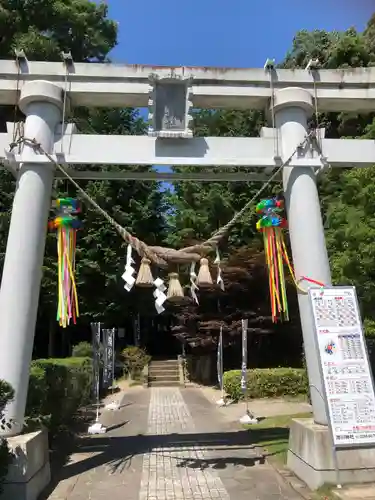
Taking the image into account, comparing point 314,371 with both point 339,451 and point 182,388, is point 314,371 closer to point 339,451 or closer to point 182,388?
point 339,451

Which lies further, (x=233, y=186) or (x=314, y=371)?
(x=233, y=186)

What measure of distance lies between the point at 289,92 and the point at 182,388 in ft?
48.9

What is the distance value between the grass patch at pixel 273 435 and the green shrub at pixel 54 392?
12.0 feet

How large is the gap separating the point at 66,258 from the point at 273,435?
538 centimetres

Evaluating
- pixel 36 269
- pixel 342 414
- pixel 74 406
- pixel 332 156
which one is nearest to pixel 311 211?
pixel 332 156

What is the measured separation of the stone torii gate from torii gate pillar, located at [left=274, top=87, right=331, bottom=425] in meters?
0.01

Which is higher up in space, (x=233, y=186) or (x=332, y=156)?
(x=233, y=186)

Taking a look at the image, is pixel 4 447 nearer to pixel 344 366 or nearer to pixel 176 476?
pixel 176 476

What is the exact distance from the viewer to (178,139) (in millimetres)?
6605

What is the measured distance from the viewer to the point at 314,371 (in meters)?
6.13

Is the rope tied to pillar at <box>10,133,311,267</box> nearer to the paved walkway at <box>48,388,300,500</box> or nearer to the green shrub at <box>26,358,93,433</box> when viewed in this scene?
the green shrub at <box>26,358,93,433</box>

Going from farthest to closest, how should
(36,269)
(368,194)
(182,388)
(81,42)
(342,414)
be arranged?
(81,42) < (182,388) < (368,194) < (36,269) < (342,414)

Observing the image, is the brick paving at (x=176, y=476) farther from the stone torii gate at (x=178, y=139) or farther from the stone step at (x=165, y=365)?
the stone step at (x=165, y=365)

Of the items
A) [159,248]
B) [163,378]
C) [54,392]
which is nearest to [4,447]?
[159,248]
